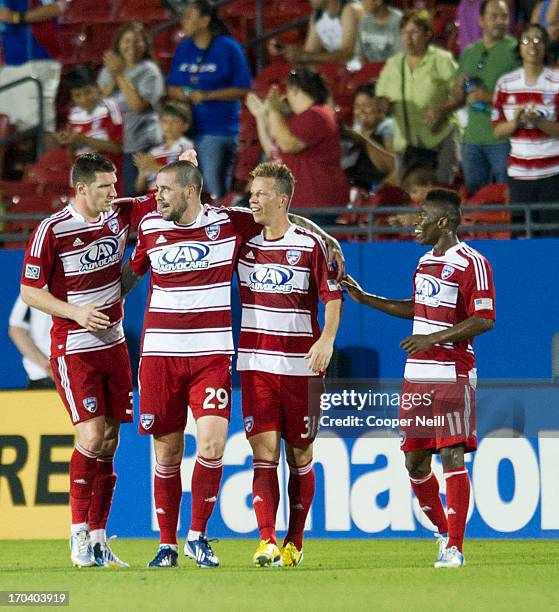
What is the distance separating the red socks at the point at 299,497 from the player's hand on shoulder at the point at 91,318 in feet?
4.63

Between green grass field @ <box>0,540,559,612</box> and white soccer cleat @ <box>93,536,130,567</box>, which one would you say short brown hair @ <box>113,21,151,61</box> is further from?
white soccer cleat @ <box>93,536,130,567</box>

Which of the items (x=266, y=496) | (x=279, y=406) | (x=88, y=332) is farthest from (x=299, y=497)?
(x=88, y=332)

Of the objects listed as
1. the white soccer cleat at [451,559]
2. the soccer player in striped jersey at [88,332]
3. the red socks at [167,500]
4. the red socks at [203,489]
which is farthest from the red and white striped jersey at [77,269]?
the white soccer cleat at [451,559]

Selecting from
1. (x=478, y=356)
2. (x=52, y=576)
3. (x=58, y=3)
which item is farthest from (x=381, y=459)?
(x=58, y=3)

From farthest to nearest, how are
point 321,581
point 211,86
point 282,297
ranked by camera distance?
point 211,86, point 282,297, point 321,581

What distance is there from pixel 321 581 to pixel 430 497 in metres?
1.29

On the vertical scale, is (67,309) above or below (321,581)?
above

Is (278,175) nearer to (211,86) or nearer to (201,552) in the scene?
(201,552)

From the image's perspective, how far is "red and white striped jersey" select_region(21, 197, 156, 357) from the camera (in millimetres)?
8586

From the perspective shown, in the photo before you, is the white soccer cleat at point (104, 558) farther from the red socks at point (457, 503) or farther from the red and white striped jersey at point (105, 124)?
the red and white striped jersey at point (105, 124)

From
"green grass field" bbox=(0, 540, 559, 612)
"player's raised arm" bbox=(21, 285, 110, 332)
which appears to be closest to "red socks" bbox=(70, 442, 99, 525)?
"green grass field" bbox=(0, 540, 559, 612)

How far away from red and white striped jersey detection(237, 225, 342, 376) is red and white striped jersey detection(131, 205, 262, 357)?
0.57 ft

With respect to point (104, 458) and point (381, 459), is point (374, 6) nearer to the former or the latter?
point (381, 459)

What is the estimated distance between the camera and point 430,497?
882 centimetres
